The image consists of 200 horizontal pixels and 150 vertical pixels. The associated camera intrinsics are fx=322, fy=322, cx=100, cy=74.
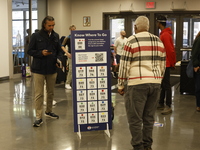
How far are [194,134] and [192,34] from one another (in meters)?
9.00

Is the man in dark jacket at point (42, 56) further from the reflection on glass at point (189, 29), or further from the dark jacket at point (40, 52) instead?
the reflection on glass at point (189, 29)

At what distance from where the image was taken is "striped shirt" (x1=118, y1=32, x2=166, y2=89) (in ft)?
11.0

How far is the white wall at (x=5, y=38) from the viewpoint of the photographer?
10.3 metres

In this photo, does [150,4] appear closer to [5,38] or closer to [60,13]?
[60,13]

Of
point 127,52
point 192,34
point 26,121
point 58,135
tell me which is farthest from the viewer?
point 192,34

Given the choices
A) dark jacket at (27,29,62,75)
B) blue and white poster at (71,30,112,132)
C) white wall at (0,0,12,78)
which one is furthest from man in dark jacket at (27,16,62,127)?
white wall at (0,0,12,78)

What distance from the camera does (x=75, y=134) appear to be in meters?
4.38

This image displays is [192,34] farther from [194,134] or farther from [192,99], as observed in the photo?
[194,134]

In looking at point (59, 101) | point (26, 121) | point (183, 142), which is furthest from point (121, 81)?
point (59, 101)

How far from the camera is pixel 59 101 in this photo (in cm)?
674

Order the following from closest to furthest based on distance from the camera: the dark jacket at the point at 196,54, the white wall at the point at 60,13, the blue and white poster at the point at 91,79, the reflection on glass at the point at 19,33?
the blue and white poster at the point at 91,79 < the dark jacket at the point at 196,54 < the reflection on glass at the point at 19,33 < the white wall at the point at 60,13

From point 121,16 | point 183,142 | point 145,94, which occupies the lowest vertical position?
point 183,142

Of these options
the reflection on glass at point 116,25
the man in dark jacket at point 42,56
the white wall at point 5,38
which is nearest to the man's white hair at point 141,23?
the man in dark jacket at point 42,56

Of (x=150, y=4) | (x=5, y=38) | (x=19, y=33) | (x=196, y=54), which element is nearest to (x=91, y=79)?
(x=196, y=54)
